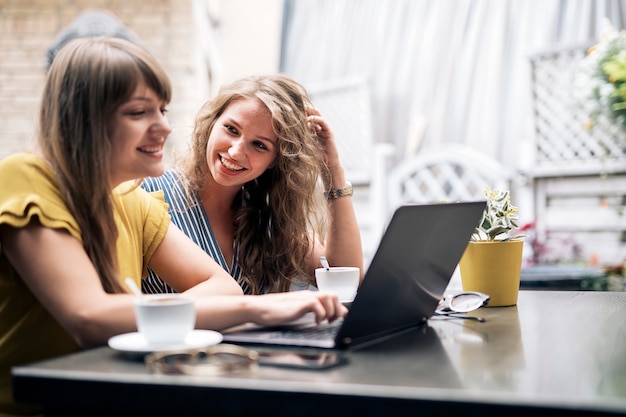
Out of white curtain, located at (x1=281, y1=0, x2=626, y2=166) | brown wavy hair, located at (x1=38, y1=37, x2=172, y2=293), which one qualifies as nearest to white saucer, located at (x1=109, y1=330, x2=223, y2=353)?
brown wavy hair, located at (x1=38, y1=37, x2=172, y2=293)

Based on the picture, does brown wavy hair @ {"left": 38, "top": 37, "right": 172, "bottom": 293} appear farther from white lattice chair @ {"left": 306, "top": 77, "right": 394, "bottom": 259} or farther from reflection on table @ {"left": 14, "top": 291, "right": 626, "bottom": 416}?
white lattice chair @ {"left": 306, "top": 77, "right": 394, "bottom": 259}

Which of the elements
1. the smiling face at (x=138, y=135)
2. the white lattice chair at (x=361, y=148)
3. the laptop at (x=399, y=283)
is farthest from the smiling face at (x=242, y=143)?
the white lattice chair at (x=361, y=148)

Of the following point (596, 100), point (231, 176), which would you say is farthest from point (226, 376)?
point (596, 100)

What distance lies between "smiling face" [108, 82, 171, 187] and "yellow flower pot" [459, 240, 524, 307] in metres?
0.67

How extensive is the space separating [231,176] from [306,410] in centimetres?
116

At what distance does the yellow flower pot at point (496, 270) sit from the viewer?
1.54 meters

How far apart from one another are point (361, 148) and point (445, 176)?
0.73 metres

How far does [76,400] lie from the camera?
0.85 meters

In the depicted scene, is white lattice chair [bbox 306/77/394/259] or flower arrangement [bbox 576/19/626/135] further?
white lattice chair [bbox 306/77/394/259]

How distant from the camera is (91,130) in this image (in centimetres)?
120

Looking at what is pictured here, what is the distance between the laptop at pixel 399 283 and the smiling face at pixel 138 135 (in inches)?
12.5

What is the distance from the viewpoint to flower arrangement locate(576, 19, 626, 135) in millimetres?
3850

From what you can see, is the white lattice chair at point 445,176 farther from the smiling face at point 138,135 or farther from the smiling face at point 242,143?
the smiling face at point 138,135

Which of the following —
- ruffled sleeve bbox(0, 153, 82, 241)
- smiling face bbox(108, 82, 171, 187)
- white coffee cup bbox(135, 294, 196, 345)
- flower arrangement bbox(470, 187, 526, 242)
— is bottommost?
white coffee cup bbox(135, 294, 196, 345)
